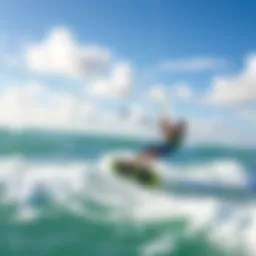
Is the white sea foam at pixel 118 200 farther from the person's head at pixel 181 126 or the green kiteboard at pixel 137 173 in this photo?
the person's head at pixel 181 126

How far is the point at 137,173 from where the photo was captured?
6.40 ft

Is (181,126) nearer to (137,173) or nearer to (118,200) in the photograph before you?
(137,173)

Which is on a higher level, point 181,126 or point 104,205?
point 181,126

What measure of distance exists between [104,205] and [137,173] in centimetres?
16

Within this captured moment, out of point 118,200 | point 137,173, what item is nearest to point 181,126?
point 137,173

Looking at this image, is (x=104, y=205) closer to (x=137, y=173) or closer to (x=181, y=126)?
(x=137, y=173)

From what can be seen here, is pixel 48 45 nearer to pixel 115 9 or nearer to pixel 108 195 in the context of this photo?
pixel 115 9

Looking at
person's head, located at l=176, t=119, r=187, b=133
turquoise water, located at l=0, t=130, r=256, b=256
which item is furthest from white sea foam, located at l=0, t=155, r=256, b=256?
person's head, located at l=176, t=119, r=187, b=133

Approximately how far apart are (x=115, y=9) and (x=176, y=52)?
10.7 inches

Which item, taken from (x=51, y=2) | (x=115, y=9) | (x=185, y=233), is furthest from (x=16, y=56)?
(x=185, y=233)

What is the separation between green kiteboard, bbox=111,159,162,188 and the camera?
1.95 metres

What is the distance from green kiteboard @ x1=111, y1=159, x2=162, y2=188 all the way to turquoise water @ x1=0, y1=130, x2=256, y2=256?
0.03 m

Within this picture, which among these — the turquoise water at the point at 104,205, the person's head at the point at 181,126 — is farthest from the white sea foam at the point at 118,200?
the person's head at the point at 181,126

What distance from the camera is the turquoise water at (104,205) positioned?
1.90m
